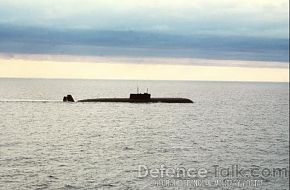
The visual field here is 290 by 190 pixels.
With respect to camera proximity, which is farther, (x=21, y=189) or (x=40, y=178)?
(x=40, y=178)

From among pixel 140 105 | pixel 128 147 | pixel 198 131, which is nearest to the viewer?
pixel 128 147

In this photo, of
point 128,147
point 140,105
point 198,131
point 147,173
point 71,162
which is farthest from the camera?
point 140,105

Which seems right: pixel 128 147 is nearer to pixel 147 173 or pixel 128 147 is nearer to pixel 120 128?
pixel 147 173

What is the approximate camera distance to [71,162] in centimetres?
5872

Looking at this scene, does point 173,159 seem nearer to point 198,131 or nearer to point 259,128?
point 198,131

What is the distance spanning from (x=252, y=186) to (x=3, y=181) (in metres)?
24.4

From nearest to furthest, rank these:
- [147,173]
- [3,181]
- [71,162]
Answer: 1. [3,181]
2. [147,173]
3. [71,162]

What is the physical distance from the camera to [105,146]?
73.1 meters

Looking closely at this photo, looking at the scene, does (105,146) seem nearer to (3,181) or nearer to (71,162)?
(71,162)

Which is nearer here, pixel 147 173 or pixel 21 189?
pixel 21 189

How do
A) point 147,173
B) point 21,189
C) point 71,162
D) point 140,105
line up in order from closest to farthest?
point 21,189 < point 147,173 < point 71,162 < point 140,105

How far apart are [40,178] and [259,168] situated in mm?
24609

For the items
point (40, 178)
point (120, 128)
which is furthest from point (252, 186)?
point (120, 128)

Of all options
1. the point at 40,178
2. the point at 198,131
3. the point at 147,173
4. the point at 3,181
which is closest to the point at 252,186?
the point at 147,173
